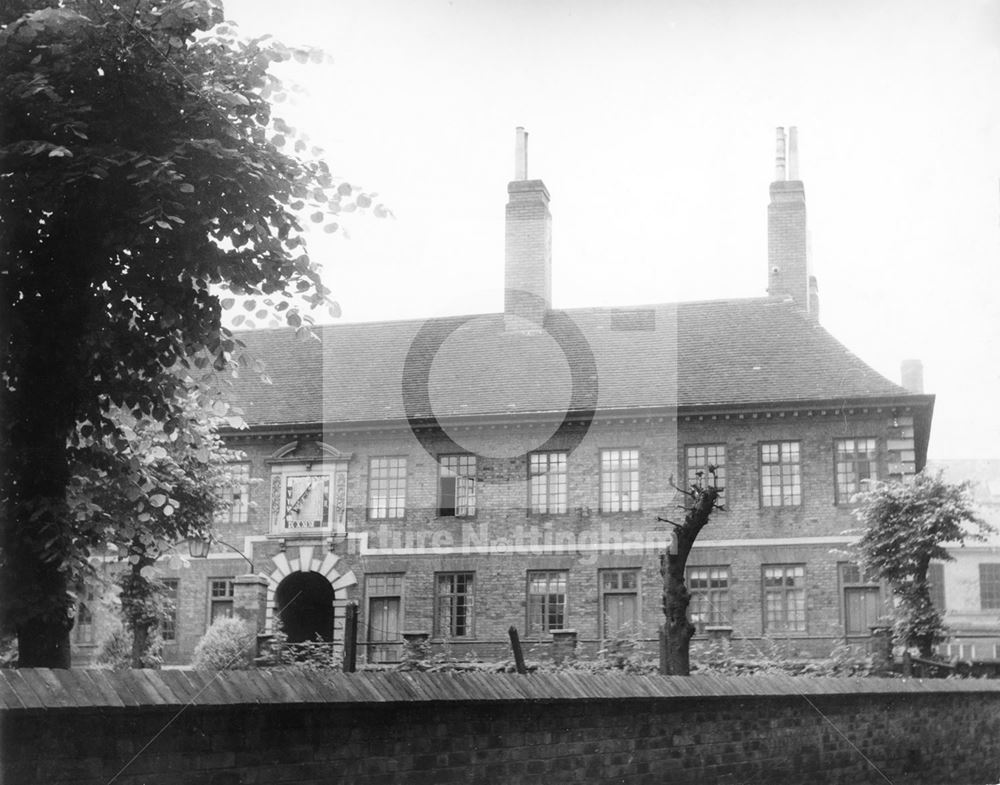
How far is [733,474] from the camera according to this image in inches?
1220

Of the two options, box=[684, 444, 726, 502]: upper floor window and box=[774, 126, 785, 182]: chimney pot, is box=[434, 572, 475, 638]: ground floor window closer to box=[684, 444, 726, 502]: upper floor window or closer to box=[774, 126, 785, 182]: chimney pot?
box=[684, 444, 726, 502]: upper floor window

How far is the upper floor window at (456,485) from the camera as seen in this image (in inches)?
1272

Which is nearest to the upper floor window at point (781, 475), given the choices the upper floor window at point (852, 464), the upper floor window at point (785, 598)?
the upper floor window at point (852, 464)

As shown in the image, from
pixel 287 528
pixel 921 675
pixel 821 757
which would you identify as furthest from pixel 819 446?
pixel 821 757

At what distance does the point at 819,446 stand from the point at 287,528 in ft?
45.0

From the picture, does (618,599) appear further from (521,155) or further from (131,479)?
(131,479)

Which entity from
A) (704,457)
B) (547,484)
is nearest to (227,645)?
(547,484)

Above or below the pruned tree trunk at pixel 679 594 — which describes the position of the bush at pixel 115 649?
below

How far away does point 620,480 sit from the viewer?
31594mm

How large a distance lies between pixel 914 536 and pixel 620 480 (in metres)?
8.02

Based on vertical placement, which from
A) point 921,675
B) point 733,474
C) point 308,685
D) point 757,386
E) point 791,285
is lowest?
point 921,675

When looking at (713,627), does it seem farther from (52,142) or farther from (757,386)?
(52,142)

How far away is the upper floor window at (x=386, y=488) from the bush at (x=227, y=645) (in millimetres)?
4659

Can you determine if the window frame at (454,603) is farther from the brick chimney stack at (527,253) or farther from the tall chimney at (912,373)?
the tall chimney at (912,373)
